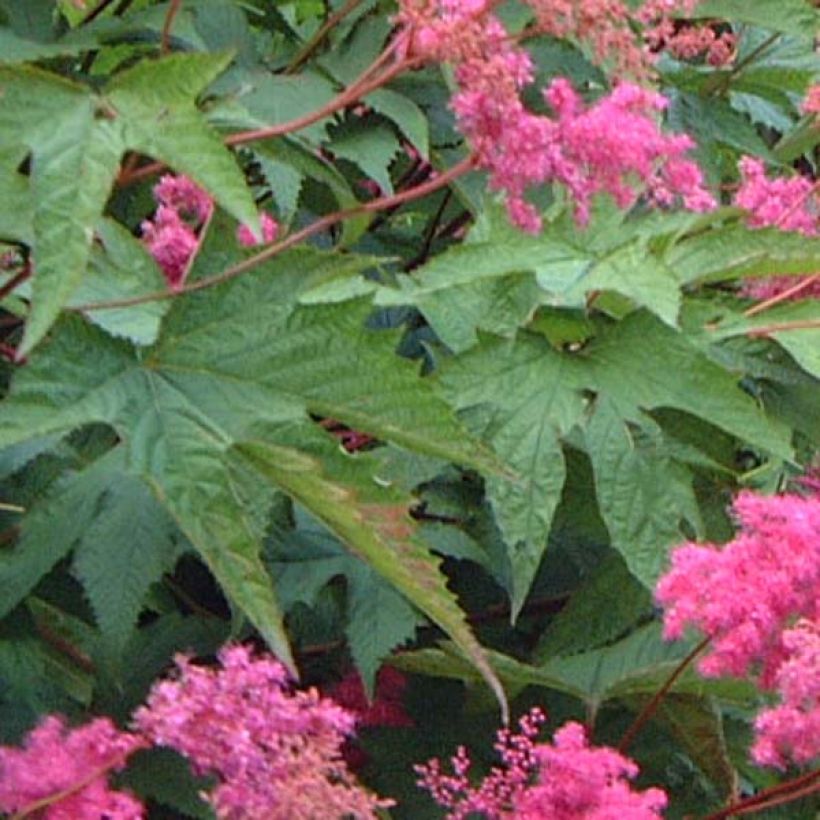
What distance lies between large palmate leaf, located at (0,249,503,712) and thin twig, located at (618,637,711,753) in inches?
9.3

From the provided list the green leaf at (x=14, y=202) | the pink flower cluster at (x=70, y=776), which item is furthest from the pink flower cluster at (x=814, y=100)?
the pink flower cluster at (x=70, y=776)

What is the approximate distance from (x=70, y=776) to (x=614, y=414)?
22.0 inches

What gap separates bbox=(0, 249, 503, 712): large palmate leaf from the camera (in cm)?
121

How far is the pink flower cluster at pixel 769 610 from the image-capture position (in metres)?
1.24

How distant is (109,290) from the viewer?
55.6 inches

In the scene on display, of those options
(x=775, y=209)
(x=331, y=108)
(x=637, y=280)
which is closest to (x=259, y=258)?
(x=331, y=108)

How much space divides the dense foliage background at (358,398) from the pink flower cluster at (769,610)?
0.14m

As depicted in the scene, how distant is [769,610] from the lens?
128 cm

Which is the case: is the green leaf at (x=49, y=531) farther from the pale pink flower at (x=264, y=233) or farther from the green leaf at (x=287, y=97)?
the green leaf at (x=287, y=97)

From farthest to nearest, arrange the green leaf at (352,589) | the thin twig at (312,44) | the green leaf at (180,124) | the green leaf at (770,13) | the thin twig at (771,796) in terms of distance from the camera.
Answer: the green leaf at (770,13) → the thin twig at (312,44) → the green leaf at (352,589) → the thin twig at (771,796) → the green leaf at (180,124)

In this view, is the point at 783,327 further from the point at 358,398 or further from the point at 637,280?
the point at 358,398

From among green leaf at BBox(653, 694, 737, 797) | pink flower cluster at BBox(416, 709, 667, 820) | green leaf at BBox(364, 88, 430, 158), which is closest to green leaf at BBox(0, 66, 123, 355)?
pink flower cluster at BBox(416, 709, 667, 820)

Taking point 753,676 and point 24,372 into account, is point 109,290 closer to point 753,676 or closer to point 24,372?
point 24,372

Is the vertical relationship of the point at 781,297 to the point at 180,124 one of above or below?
below
